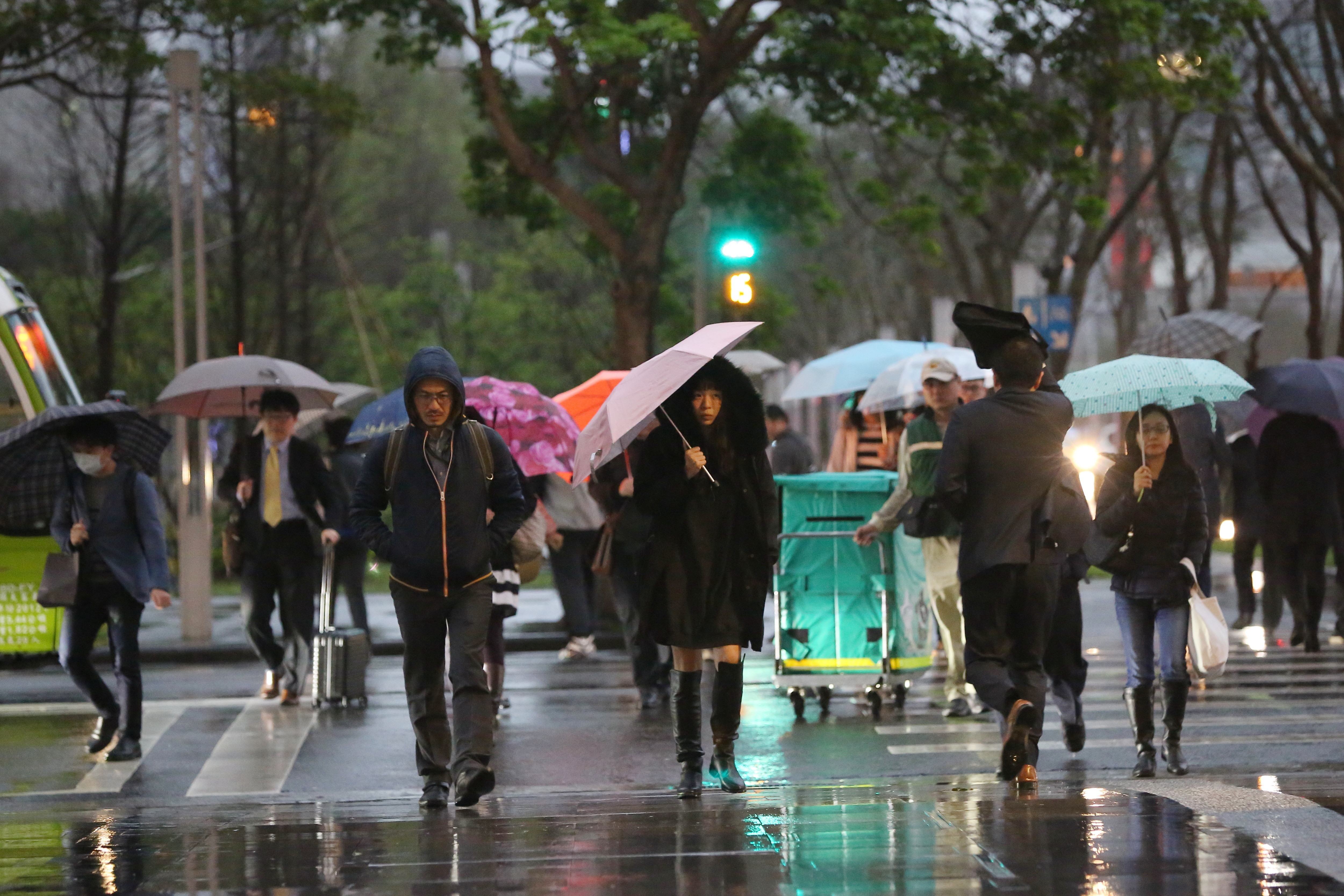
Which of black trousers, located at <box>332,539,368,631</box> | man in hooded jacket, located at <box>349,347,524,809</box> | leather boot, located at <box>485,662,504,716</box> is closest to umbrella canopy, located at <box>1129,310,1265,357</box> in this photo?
leather boot, located at <box>485,662,504,716</box>

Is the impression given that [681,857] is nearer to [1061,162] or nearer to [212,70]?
[1061,162]

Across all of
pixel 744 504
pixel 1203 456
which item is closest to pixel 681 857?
pixel 744 504

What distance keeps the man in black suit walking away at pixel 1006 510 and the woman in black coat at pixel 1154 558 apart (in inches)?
38.3

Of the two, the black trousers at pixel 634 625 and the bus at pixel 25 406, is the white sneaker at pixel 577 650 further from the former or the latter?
the bus at pixel 25 406

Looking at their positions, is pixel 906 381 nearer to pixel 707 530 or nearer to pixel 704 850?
pixel 707 530

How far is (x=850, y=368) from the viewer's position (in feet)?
50.9

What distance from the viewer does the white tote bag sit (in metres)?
8.65

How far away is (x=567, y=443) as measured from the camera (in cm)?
1084

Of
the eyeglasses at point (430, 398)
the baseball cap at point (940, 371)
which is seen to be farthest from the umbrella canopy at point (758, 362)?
the eyeglasses at point (430, 398)

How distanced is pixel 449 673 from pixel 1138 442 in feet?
11.0

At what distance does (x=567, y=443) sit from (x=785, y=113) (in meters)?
27.5

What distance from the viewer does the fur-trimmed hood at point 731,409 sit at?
7820mm

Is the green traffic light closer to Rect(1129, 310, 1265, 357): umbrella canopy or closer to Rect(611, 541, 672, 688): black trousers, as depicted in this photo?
Rect(1129, 310, 1265, 357): umbrella canopy

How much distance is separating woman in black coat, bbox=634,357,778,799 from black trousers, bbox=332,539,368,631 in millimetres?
6262
